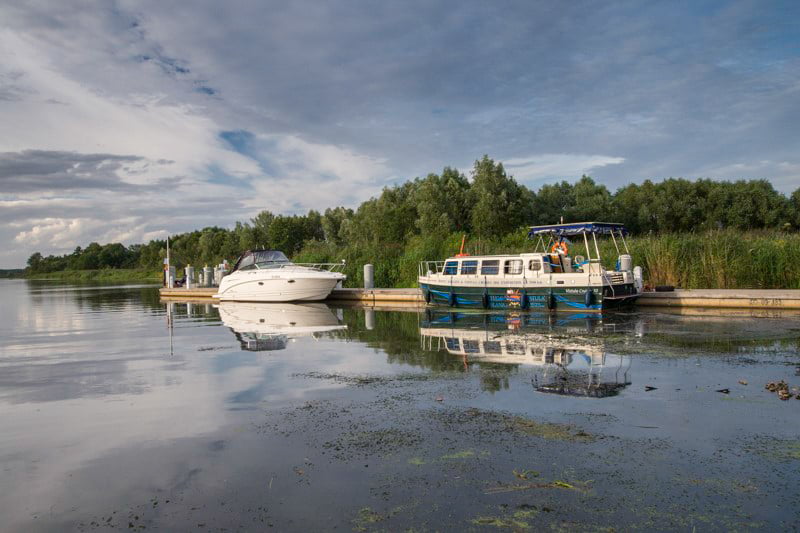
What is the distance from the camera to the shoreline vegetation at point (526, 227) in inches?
839

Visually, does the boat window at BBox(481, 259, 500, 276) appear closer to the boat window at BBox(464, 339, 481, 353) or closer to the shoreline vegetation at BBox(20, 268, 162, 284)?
the boat window at BBox(464, 339, 481, 353)

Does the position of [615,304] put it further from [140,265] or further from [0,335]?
[140,265]

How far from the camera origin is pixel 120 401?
326 inches

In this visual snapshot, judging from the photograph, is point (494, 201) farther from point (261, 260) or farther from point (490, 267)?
point (490, 267)

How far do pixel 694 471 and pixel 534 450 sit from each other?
4.49ft

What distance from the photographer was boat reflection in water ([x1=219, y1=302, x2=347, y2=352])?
1415 cm

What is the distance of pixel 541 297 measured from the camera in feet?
60.6

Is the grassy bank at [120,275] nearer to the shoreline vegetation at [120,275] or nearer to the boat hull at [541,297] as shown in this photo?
the shoreline vegetation at [120,275]

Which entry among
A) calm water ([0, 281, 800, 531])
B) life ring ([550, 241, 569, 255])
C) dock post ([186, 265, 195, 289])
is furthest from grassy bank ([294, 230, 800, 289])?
dock post ([186, 265, 195, 289])

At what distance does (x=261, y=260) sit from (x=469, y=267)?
11.0m

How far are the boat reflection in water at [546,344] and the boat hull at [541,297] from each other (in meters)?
0.62

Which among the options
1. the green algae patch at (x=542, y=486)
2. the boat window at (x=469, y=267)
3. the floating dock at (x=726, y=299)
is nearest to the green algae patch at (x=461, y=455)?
the green algae patch at (x=542, y=486)

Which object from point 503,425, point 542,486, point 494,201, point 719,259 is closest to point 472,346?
point 503,425

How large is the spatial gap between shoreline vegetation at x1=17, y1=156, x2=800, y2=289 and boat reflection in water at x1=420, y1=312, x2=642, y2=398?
7324 millimetres
